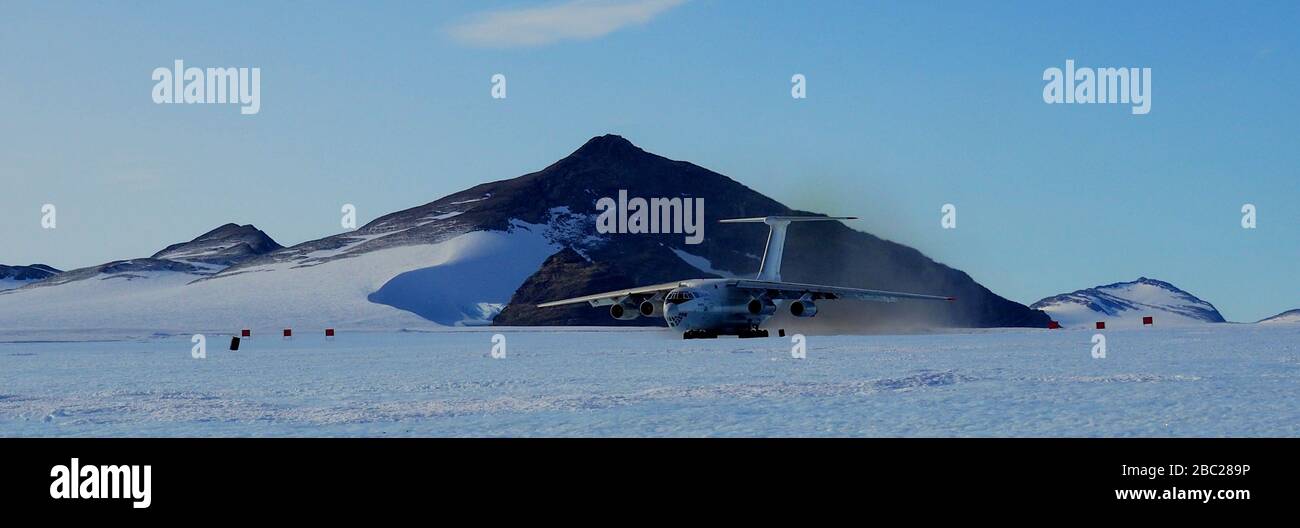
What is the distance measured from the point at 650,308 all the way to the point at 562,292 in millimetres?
111476

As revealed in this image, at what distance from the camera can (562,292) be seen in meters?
165

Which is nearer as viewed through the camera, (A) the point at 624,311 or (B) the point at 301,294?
(A) the point at 624,311

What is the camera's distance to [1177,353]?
131 feet

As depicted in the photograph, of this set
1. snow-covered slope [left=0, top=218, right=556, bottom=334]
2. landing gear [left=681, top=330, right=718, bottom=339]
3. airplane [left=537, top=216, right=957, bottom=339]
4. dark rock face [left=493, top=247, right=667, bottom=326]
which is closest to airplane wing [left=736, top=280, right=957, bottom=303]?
airplane [left=537, top=216, right=957, bottom=339]

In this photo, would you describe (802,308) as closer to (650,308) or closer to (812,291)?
(812,291)

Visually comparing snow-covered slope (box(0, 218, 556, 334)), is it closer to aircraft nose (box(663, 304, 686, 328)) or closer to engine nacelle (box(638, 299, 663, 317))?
engine nacelle (box(638, 299, 663, 317))

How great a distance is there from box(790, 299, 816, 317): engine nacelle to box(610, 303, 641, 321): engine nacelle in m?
Answer: 8.09

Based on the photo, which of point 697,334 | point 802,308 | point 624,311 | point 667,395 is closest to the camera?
point 667,395

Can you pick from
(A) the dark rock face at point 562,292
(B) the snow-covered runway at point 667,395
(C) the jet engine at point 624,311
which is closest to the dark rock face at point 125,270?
(A) the dark rock face at point 562,292

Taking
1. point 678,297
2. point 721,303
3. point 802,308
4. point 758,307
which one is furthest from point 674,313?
point 802,308

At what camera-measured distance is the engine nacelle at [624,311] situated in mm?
54500
